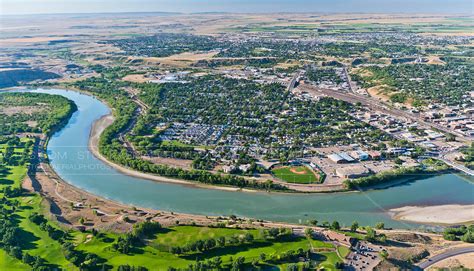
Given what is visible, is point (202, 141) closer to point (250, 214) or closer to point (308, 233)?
point (250, 214)

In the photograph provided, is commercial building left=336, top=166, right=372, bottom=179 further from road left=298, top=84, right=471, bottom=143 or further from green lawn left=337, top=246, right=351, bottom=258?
road left=298, top=84, right=471, bottom=143

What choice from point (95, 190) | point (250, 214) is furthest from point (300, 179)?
point (95, 190)

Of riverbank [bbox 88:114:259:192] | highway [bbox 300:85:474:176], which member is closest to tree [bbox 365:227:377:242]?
riverbank [bbox 88:114:259:192]

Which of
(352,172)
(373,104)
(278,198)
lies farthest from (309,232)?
(373,104)

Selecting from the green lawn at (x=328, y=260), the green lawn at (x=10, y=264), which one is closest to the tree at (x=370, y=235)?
the green lawn at (x=328, y=260)

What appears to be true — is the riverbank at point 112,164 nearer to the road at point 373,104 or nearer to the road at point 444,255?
the road at point 444,255

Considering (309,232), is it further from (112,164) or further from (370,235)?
(112,164)
